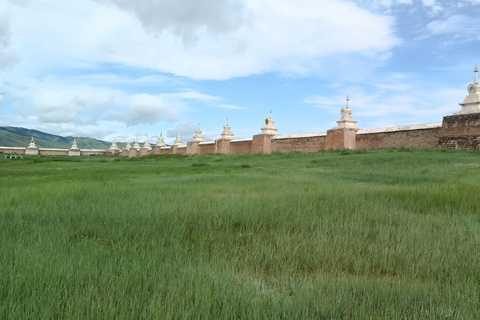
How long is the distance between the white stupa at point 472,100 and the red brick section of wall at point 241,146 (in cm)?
1497

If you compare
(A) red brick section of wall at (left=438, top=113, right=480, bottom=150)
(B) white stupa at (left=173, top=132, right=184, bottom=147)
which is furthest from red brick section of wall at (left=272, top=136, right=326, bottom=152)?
(B) white stupa at (left=173, top=132, right=184, bottom=147)

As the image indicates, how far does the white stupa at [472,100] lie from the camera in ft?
54.5

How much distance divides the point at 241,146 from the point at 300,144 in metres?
7.19

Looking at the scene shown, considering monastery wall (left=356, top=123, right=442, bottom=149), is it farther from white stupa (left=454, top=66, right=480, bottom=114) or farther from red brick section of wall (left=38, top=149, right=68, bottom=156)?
red brick section of wall (left=38, top=149, right=68, bottom=156)

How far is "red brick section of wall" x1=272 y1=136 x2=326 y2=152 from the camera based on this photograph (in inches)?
911

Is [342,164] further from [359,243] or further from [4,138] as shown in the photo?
[4,138]

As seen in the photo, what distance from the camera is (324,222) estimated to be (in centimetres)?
367

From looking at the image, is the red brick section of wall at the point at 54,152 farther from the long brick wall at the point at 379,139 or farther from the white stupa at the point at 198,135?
the long brick wall at the point at 379,139

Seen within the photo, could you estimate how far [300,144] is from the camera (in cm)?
2427

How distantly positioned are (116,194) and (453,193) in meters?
4.63

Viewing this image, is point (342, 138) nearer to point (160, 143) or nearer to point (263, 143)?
point (263, 143)

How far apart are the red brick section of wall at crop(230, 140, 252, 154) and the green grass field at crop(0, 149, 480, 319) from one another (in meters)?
24.3

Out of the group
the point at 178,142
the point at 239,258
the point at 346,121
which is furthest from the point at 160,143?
the point at 239,258

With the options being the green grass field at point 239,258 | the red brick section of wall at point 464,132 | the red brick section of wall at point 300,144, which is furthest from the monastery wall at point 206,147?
the green grass field at point 239,258
